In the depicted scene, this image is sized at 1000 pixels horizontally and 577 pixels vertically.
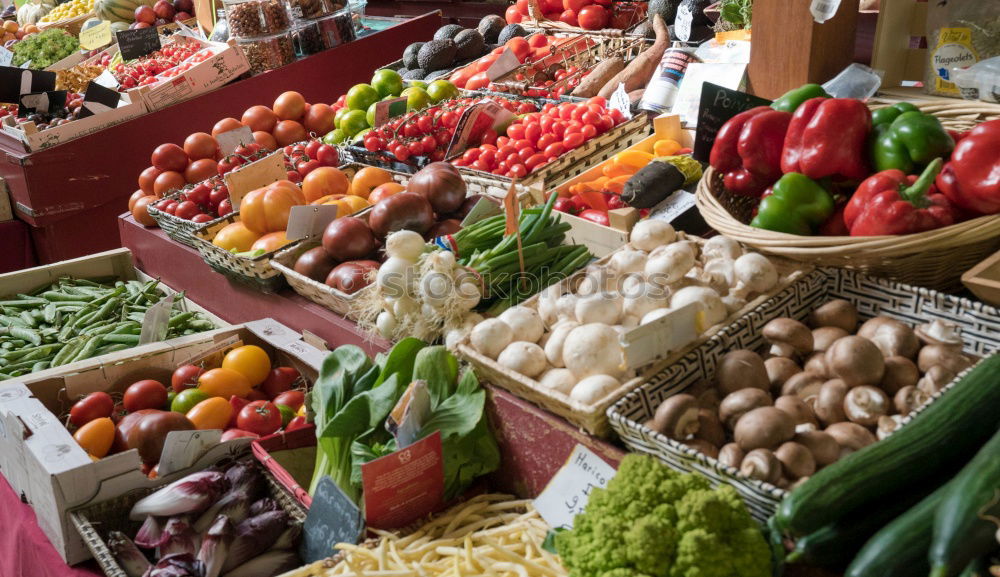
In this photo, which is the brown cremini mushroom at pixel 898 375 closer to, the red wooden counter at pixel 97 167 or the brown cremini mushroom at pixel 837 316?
the brown cremini mushroom at pixel 837 316

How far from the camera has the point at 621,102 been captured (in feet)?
12.0

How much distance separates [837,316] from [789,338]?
16 cm

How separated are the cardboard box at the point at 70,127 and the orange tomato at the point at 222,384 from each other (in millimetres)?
2560

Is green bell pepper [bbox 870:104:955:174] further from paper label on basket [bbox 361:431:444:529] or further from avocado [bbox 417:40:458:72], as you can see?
avocado [bbox 417:40:458:72]

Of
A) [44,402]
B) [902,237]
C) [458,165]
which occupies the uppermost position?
[902,237]

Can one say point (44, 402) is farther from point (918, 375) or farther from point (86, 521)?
point (918, 375)

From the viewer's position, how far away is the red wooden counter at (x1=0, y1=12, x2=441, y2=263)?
467 centimetres

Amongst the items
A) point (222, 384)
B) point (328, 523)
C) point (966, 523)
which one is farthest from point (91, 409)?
point (966, 523)

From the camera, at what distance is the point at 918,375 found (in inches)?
68.9

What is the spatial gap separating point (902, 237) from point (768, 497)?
801 millimetres

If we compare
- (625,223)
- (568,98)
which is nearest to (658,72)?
(568,98)

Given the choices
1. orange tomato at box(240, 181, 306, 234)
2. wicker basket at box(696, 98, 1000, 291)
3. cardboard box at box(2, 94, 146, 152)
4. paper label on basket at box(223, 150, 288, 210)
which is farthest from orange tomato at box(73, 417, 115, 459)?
cardboard box at box(2, 94, 146, 152)

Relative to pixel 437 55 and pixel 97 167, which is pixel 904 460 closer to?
pixel 437 55

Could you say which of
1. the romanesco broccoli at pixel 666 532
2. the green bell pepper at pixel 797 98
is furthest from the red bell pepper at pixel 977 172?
the romanesco broccoli at pixel 666 532
